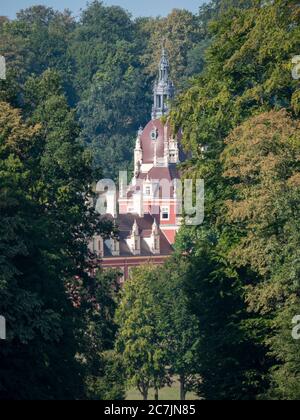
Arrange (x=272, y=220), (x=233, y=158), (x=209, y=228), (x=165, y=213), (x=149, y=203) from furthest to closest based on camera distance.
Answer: (x=149, y=203)
(x=165, y=213)
(x=209, y=228)
(x=233, y=158)
(x=272, y=220)

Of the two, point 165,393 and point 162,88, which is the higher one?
point 162,88

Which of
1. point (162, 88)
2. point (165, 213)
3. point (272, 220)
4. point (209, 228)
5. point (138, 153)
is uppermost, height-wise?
point (162, 88)

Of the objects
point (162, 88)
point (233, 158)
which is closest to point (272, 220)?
point (233, 158)

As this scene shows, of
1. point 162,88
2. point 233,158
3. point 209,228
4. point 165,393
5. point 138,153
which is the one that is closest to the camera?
point 233,158

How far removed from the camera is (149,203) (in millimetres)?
158000

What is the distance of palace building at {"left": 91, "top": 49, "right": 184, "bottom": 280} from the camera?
469 ft

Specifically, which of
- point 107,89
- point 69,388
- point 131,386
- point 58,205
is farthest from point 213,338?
point 107,89

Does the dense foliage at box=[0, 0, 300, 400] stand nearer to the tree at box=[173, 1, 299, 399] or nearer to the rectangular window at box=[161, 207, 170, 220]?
the tree at box=[173, 1, 299, 399]

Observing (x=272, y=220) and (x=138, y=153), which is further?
(x=138, y=153)

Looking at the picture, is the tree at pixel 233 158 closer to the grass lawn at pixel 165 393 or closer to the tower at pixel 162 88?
the grass lawn at pixel 165 393

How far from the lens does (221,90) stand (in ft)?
182

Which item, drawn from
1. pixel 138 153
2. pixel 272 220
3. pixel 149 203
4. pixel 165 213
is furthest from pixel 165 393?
pixel 138 153

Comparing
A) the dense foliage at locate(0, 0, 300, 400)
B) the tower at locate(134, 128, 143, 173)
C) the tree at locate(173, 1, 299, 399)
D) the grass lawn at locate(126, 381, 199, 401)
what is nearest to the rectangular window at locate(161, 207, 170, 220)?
the tower at locate(134, 128, 143, 173)

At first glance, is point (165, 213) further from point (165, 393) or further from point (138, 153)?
point (165, 393)
